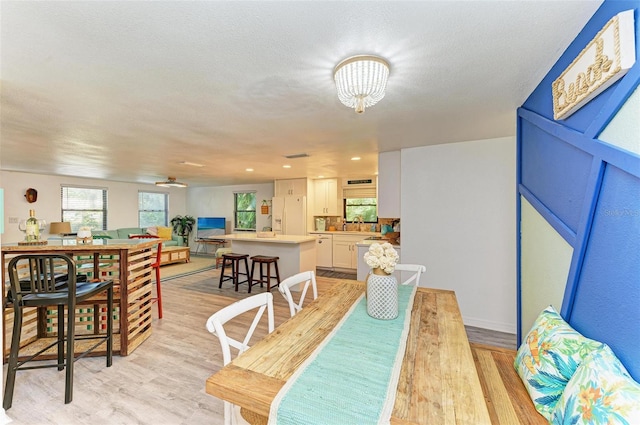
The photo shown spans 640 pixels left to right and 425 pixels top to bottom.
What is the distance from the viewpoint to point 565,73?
4.44ft

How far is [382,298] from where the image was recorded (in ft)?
5.01

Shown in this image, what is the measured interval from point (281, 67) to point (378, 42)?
22.4 inches

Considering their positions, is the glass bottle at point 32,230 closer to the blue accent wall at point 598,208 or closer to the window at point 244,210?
the blue accent wall at point 598,208

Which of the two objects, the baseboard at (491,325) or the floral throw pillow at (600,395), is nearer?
the floral throw pillow at (600,395)

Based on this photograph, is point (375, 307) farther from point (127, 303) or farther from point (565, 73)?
point (127, 303)

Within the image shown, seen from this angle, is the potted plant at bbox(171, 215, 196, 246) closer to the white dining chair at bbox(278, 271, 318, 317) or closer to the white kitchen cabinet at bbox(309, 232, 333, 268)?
the white kitchen cabinet at bbox(309, 232, 333, 268)

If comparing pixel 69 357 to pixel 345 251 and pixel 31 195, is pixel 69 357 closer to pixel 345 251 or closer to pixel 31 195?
pixel 345 251

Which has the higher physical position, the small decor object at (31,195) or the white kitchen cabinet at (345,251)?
the small decor object at (31,195)

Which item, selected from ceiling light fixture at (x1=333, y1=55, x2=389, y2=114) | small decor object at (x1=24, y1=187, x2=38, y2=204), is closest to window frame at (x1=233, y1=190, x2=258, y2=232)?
small decor object at (x1=24, y1=187, x2=38, y2=204)

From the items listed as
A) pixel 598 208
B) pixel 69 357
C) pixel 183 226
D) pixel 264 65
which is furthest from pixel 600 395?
pixel 183 226

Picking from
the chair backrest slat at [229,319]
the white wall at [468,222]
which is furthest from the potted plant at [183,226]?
the chair backrest slat at [229,319]

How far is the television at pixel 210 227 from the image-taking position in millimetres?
8367

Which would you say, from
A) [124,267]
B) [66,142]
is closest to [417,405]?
[124,267]

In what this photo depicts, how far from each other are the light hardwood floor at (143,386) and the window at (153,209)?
5.85 m
